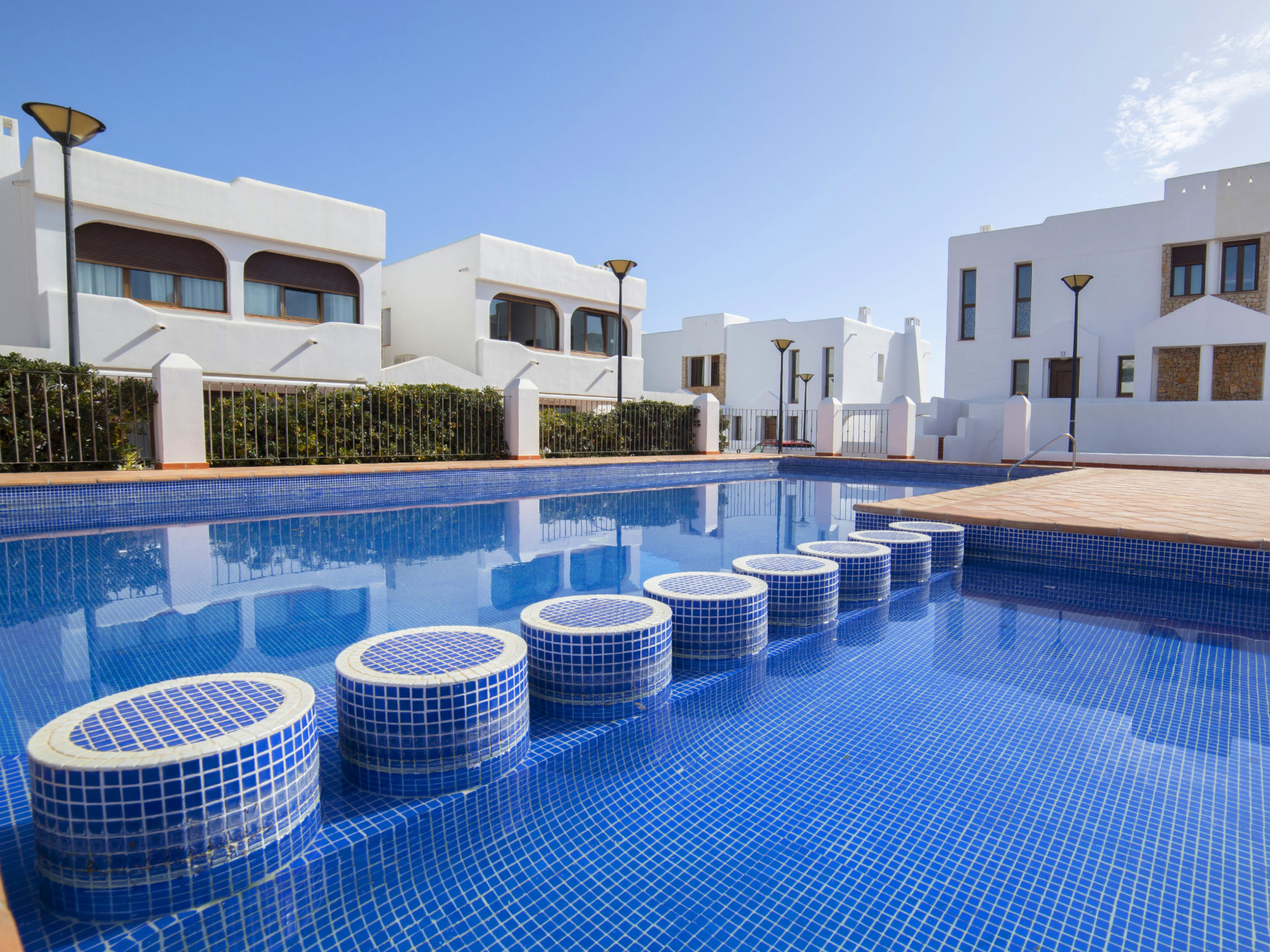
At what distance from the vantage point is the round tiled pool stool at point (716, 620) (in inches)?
144

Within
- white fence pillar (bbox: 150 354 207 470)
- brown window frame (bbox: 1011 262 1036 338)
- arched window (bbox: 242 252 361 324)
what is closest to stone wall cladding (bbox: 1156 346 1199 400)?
brown window frame (bbox: 1011 262 1036 338)

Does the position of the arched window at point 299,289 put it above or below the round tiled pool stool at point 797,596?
above

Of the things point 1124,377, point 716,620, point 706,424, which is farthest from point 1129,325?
point 716,620

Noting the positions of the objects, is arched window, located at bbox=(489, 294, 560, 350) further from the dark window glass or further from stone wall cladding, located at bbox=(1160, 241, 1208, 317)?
stone wall cladding, located at bbox=(1160, 241, 1208, 317)

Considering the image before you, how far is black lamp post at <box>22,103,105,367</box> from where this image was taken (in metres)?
8.51

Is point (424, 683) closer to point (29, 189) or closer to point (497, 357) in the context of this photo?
point (29, 189)

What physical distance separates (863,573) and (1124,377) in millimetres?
20609

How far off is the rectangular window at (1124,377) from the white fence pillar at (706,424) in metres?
12.7

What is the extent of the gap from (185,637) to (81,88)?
13624mm

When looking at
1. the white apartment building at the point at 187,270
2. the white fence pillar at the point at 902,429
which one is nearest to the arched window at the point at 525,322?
the white apartment building at the point at 187,270

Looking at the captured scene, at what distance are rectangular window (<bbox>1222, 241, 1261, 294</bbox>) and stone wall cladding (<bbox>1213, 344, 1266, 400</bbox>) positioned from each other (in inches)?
75.5

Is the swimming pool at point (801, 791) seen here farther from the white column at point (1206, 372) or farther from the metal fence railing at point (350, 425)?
the white column at point (1206, 372)

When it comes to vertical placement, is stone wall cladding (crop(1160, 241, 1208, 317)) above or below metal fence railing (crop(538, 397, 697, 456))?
above

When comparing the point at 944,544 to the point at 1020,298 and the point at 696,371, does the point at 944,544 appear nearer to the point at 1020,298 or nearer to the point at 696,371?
the point at 1020,298
